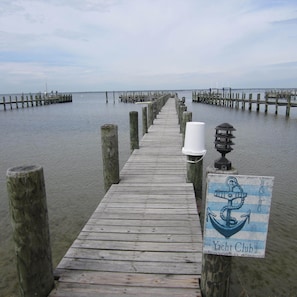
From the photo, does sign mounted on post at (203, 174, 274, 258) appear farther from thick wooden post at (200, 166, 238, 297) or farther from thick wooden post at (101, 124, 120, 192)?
thick wooden post at (101, 124, 120, 192)

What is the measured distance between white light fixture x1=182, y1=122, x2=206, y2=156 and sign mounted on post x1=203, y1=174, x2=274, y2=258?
2.51m

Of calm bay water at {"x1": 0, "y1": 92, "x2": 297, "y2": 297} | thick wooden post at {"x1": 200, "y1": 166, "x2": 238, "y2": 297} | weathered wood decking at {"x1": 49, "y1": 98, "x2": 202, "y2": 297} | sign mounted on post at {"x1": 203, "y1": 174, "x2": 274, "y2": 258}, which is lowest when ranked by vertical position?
calm bay water at {"x1": 0, "y1": 92, "x2": 297, "y2": 297}

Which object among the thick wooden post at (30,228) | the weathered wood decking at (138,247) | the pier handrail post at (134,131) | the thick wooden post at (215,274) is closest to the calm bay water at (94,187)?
the weathered wood decking at (138,247)

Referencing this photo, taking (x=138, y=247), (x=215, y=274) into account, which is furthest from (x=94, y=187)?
(x=215, y=274)

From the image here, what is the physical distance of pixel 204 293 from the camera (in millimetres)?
2531

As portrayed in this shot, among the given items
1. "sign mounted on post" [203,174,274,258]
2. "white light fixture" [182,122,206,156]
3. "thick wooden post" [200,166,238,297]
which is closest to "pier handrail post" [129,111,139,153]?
"white light fixture" [182,122,206,156]

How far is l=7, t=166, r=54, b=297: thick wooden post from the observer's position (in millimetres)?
2334

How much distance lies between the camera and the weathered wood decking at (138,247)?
8.85 feet

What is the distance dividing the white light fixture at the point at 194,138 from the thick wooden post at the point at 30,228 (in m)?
2.77

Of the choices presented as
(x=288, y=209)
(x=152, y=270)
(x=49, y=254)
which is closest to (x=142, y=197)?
(x=152, y=270)

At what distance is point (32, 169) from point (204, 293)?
6.31 ft

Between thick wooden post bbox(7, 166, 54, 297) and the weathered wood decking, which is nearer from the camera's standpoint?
thick wooden post bbox(7, 166, 54, 297)

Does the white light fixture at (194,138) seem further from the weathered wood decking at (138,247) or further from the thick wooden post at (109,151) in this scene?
the thick wooden post at (109,151)

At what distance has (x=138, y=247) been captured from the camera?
3.32 metres
